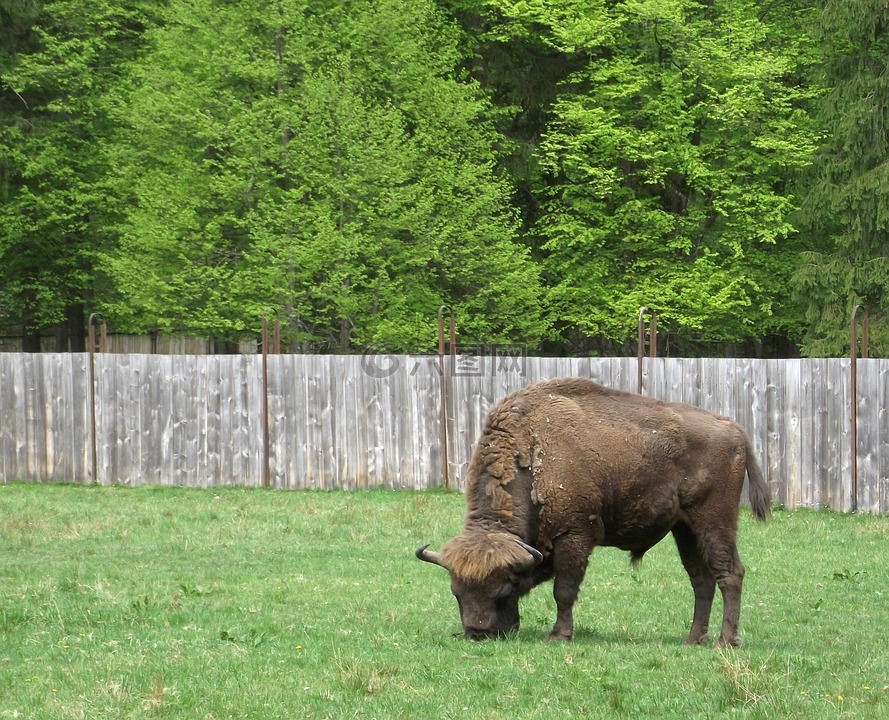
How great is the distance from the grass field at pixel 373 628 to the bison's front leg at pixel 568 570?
0.89ft

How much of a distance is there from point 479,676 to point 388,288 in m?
16.8

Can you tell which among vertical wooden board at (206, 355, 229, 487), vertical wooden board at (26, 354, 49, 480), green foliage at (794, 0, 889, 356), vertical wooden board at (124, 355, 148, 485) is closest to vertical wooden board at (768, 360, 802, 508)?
green foliage at (794, 0, 889, 356)

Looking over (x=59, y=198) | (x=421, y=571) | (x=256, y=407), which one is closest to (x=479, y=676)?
(x=421, y=571)

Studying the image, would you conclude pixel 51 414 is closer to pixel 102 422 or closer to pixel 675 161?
pixel 102 422

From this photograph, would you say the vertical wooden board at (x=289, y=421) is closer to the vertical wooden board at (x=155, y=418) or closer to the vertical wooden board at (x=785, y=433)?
the vertical wooden board at (x=155, y=418)

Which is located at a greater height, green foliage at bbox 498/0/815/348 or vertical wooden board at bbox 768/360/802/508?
green foliage at bbox 498/0/815/348

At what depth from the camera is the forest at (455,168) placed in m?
24.0

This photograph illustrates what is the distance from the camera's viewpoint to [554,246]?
2722 cm

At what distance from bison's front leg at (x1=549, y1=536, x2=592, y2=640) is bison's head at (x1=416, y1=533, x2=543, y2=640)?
31 centimetres

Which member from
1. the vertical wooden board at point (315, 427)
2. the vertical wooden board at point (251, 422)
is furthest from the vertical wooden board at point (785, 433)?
the vertical wooden board at point (251, 422)

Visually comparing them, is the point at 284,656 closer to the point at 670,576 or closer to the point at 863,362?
the point at 670,576

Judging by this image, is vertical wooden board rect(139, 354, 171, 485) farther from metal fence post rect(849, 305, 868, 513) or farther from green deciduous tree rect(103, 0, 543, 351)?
metal fence post rect(849, 305, 868, 513)


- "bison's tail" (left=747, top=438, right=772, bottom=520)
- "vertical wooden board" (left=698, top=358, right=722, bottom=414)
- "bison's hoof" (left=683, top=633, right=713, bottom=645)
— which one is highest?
"vertical wooden board" (left=698, top=358, right=722, bottom=414)

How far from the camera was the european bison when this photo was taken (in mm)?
8742
